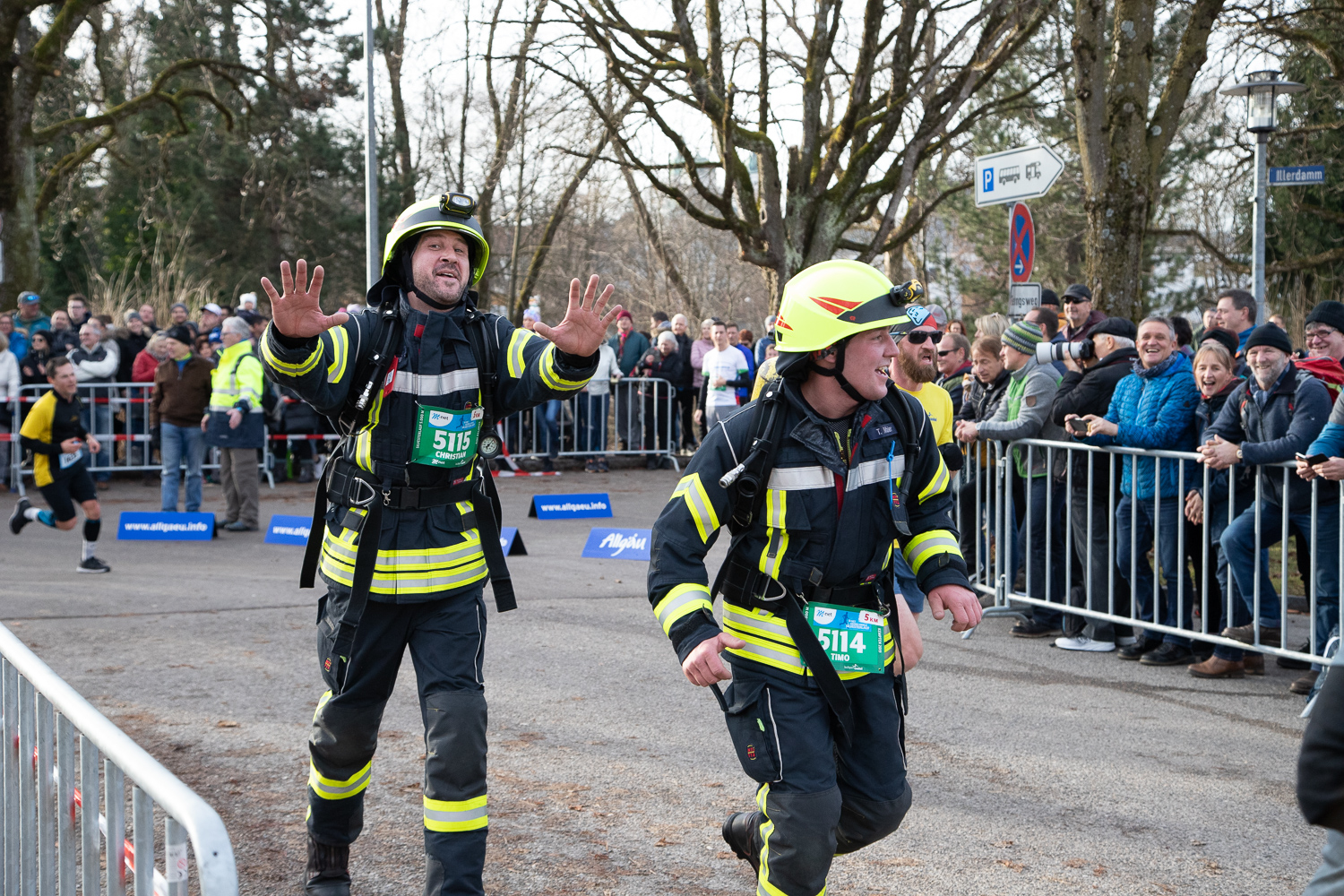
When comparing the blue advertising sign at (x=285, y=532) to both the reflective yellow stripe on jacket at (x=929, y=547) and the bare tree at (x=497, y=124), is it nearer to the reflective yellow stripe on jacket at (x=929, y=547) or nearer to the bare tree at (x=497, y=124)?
the reflective yellow stripe on jacket at (x=929, y=547)

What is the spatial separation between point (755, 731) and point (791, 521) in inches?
22.0

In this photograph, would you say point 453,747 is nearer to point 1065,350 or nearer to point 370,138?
point 1065,350

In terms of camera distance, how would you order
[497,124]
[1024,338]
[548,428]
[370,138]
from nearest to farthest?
[1024,338] → [548,428] → [370,138] → [497,124]

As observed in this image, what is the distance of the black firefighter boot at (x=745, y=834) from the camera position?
11.9 ft

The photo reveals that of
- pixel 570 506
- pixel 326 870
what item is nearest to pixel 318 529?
pixel 326 870

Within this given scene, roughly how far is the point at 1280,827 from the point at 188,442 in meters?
10.3

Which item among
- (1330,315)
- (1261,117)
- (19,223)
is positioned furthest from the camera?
(19,223)

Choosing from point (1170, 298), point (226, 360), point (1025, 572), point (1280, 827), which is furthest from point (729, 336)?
point (1170, 298)

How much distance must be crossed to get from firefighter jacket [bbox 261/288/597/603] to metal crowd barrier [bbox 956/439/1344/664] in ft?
14.1

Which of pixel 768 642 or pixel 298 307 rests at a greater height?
pixel 298 307

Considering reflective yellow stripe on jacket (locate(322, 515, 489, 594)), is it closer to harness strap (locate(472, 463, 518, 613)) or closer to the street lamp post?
harness strap (locate(472, 463, 518, 613))

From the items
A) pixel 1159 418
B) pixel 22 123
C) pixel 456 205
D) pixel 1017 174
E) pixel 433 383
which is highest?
pixel 22 123

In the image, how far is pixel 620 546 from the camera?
35.3 ft

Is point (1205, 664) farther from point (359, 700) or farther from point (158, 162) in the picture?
point (158, 162)
